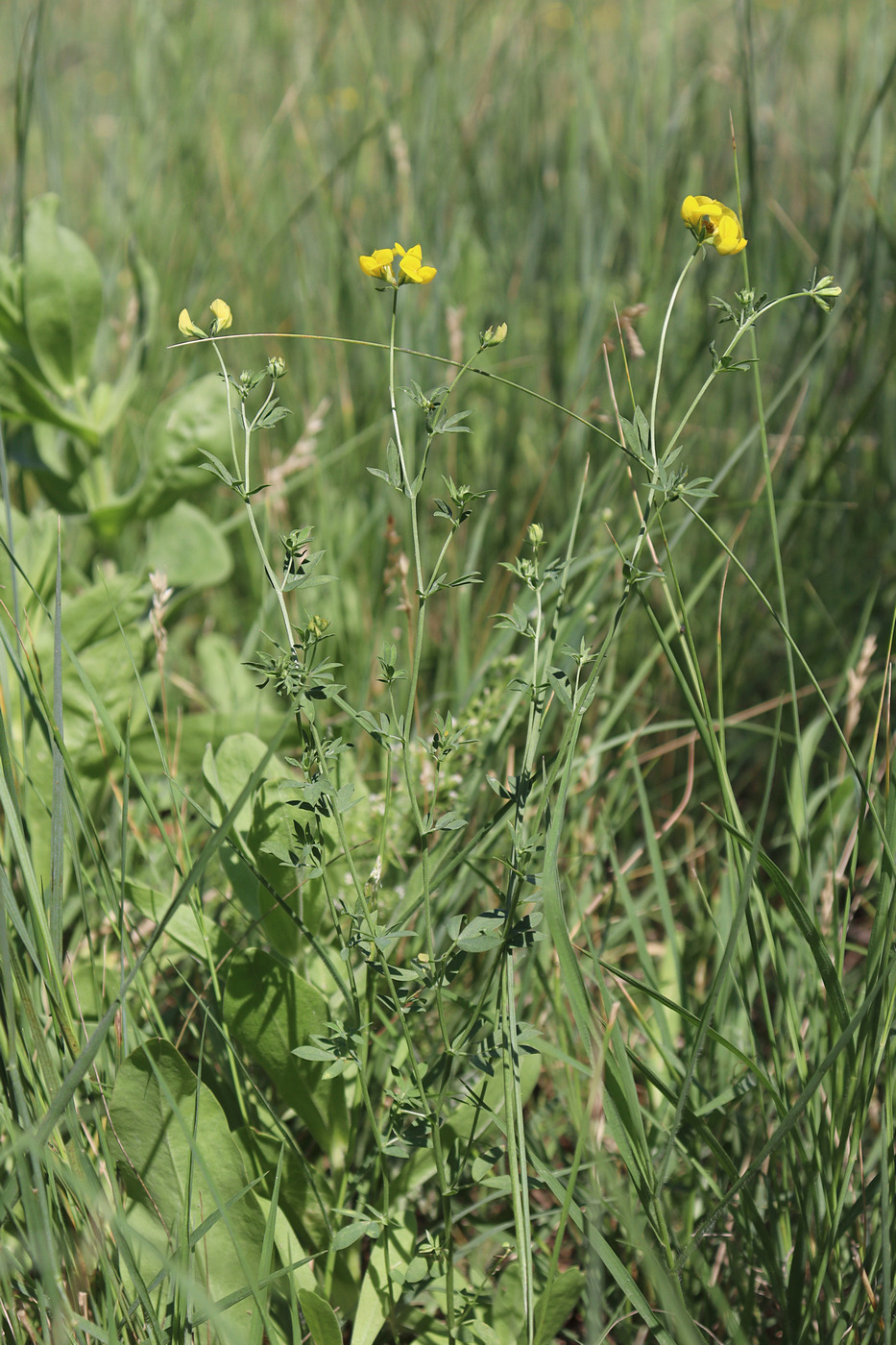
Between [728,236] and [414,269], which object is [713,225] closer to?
[728,236]

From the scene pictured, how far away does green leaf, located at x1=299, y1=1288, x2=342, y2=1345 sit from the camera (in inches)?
33.0

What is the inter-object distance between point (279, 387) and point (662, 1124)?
5.75 feet

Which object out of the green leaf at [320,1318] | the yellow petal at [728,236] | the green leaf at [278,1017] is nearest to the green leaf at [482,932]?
the green leaf at [278,1017]

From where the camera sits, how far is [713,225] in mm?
870

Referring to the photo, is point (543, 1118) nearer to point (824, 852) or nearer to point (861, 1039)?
point (861, 1039)

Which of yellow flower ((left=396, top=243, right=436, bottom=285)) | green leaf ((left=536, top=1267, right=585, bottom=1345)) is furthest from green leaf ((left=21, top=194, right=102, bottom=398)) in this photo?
green leaf ((left=536, top=1267, right=585, bottom=1345))

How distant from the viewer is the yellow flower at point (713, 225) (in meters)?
0.83

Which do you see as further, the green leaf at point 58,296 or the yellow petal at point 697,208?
the green leaf at point 58,296

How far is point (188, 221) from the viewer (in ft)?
7.86

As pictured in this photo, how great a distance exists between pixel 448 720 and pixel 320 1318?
529mm

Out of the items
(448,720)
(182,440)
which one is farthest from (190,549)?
(448,720)

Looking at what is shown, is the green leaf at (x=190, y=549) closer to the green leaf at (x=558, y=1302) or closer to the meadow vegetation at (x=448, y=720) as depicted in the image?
the meadow vegetation at (x=448, y=720)

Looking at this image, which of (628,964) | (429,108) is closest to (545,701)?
(628,964)

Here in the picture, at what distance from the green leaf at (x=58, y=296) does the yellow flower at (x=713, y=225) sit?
1.05 m
